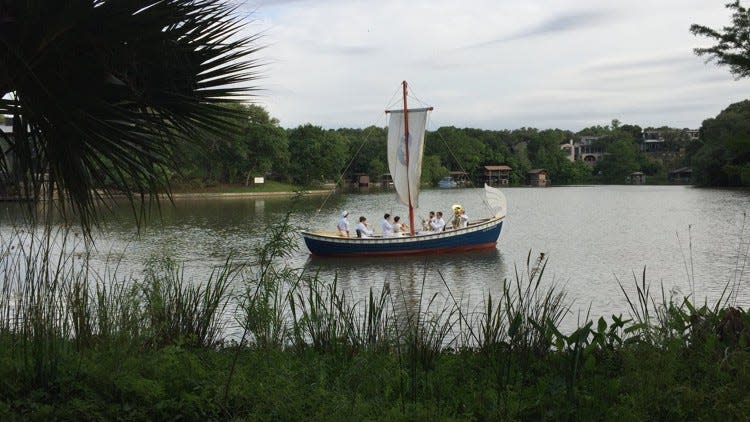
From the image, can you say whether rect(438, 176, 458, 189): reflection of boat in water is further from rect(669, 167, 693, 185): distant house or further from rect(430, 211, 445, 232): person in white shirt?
rect(430, 211, 445, 232): person in white shirt

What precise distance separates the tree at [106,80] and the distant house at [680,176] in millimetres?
117649

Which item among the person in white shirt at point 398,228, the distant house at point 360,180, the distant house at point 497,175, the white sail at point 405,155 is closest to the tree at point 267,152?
the distant house at point 360,180

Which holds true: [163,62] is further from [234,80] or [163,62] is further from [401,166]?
[401,166]

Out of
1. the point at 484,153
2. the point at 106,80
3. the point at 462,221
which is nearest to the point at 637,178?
the point at 484,153

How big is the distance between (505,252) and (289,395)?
22320mm

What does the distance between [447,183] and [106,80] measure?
106m

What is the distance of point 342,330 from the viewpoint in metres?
6.56

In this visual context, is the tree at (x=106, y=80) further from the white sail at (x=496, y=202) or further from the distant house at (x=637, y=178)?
the distant house at (x=637, y=178)

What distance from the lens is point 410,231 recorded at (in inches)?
1037

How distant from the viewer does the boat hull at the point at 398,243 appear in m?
24.4

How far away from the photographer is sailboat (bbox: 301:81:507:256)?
24.5 metres

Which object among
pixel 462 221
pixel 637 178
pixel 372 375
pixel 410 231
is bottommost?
pixel 637 178

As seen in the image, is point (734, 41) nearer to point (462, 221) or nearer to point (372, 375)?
point (372, 375)

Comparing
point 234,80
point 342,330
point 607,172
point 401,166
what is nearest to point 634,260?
point 401,166
